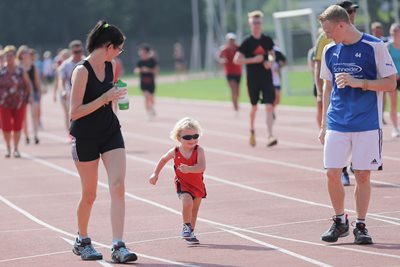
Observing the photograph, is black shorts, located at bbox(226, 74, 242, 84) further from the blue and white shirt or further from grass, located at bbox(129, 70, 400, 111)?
the blue and white shirt

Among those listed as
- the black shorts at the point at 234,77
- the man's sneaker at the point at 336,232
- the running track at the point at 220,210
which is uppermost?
the black shorts at the point at 234,77

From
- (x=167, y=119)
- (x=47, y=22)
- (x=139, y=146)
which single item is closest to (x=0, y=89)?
(x=139, y=146)

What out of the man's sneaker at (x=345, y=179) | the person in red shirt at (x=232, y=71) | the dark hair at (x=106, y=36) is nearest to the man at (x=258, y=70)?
the man's sneaker at (x=345, y=179)

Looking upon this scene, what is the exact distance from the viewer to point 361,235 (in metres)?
9.59

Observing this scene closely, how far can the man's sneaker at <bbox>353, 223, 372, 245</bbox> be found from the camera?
9.53 m

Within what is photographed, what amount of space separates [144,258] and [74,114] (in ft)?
4.46

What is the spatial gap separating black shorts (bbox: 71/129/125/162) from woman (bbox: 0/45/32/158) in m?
11.1

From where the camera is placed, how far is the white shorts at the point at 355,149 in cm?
967

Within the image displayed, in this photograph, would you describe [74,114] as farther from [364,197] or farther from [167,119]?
[167,119]

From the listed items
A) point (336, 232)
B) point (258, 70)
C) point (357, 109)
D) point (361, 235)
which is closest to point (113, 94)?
point (357, 109)

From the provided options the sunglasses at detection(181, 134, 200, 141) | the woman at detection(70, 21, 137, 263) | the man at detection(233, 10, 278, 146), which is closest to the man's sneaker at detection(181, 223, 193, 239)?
the sunglasses at detection(181, 134, 200, 141)

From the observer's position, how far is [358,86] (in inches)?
376

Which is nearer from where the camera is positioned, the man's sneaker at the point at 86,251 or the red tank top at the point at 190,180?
the man's sneaker at the point at 86,251

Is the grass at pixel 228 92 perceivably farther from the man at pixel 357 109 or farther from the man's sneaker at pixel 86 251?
the man's sneaker at pixel 86 251
